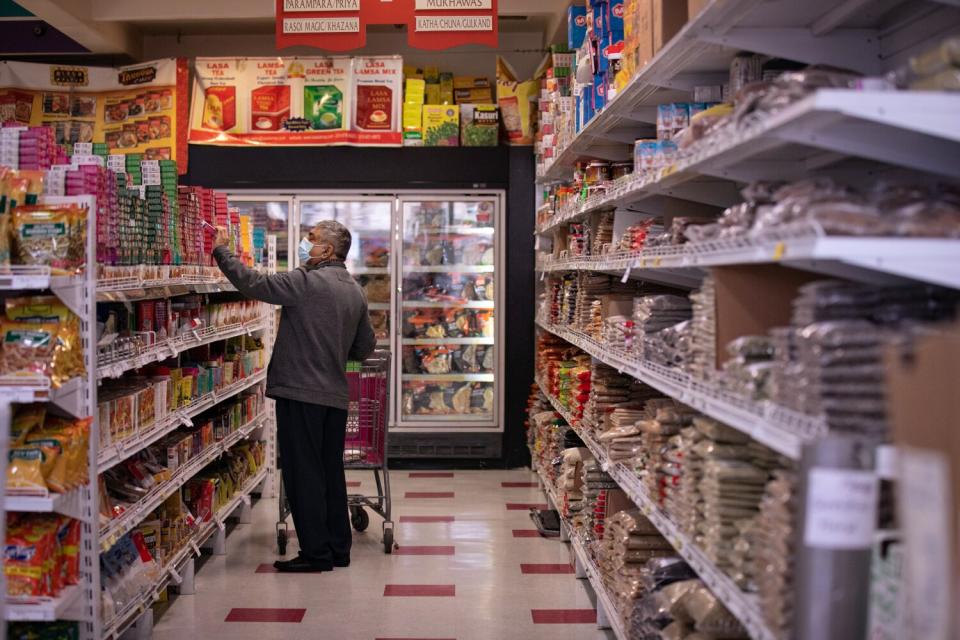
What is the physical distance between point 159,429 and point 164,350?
1.07 ft

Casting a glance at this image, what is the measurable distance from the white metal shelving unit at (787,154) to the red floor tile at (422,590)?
113cm

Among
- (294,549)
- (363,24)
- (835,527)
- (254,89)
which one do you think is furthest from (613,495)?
(254,89)

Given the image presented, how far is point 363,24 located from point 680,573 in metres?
4.29

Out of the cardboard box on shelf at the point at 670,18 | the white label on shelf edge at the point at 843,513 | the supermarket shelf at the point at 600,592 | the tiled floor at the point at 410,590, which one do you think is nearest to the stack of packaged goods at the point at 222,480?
the tiled floor at the point at 410,590

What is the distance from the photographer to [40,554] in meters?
3.19

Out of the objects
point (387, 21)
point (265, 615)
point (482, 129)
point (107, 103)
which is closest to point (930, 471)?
point (265, 615)

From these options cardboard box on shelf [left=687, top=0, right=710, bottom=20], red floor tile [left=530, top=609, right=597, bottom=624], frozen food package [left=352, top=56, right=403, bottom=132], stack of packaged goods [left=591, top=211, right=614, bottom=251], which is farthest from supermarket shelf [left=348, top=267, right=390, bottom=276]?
cardboard box on shelf [left=687, top=0, right=710, bottom=20]

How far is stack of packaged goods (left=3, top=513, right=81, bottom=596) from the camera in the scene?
10.4ft

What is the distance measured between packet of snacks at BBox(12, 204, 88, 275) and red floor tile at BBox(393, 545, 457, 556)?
287 centimetres

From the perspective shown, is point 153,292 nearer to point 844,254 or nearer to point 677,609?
point 677,609

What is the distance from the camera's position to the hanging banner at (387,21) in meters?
A: 6.32

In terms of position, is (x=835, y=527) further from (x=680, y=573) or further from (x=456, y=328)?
Answer: (x=456, y=328)

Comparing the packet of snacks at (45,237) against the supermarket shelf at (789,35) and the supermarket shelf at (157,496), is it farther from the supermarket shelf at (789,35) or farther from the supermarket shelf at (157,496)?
the supermarket shelf at (789,35)

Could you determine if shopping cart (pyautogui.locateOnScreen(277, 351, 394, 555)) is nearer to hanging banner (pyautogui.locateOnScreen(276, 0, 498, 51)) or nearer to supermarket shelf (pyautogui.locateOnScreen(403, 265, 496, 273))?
hanging banner (pyautogui.locateOnScreen(276, 0, 498, 51))
